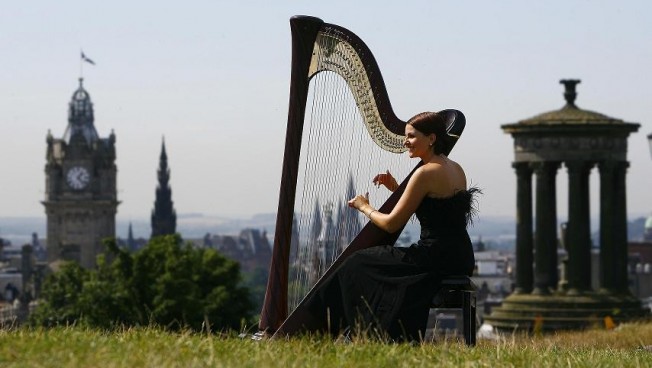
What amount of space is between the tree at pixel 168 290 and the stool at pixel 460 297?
154 feet

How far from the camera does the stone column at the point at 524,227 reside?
53094 millimetres

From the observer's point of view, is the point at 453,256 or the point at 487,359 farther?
the point at 453,256

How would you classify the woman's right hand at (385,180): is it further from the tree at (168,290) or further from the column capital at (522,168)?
the tree at (168,290)

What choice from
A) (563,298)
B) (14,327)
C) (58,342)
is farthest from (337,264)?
(563,298)

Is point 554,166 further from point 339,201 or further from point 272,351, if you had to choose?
point 272,351

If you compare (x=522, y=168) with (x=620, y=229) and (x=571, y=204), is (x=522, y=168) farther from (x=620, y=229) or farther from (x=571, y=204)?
(x=620, y=229)

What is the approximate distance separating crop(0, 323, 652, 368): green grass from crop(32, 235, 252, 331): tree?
47.7m

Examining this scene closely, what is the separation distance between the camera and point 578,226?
2093 inches

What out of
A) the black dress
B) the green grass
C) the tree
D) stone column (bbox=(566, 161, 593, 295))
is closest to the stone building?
stone column (bbox=(566, 161, 593, 295))

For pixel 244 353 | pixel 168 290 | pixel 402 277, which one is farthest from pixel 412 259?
pixel 168 290

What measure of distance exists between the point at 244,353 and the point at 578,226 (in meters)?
41.8

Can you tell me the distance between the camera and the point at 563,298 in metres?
50.8

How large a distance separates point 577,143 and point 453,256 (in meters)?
38.9

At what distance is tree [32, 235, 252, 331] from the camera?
64875mm
